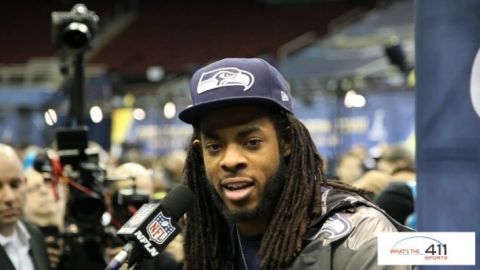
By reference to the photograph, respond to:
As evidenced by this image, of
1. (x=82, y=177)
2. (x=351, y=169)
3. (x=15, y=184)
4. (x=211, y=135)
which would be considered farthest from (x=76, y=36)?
(x=351, y=169)

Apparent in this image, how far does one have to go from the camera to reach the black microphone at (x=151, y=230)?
2.29m

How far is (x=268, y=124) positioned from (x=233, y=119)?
0.09m

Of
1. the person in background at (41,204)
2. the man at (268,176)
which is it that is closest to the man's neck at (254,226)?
the man at (268,176)

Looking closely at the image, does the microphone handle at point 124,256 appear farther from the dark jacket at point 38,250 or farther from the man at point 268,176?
the dark jacket at point 38,250

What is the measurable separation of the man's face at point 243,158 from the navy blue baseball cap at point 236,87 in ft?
0.13

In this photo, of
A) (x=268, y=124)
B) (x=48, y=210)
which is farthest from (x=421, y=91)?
(x=48, y=210)

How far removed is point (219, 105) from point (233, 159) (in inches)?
5.1

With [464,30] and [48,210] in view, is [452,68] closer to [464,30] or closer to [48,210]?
[464,30]

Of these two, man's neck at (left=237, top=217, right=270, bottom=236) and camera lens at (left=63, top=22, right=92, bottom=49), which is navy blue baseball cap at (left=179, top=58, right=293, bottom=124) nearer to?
man's neck at (left=237, top=217, right=270, bottom=236)

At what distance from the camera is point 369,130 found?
16172 millimetres

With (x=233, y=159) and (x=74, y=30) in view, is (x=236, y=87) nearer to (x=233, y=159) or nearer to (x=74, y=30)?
(x=233, y=159)

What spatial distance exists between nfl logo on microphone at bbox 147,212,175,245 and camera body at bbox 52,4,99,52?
10.6ft

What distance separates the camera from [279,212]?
2.52m

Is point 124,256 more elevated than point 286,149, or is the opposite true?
point 286,149
